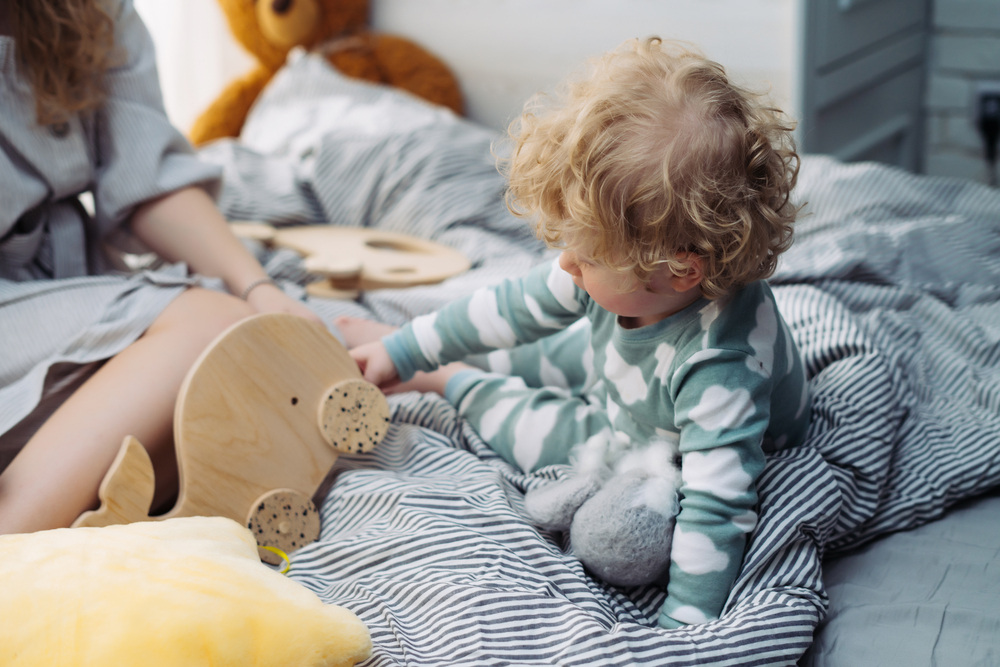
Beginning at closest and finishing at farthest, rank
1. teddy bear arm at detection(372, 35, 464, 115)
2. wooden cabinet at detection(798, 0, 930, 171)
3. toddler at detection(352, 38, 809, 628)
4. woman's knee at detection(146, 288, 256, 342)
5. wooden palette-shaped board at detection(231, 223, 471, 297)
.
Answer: toddler at detection(352, 38, 809, 628)
woman's knee at detection(146, 288, 256, 342)
wooden palette-shaped board at detection(231, 223, 471, 297)
wooden cabinet at detection(798, 0, 930, 171)
teddy bear arm at detection(372, 35, 464, 115)

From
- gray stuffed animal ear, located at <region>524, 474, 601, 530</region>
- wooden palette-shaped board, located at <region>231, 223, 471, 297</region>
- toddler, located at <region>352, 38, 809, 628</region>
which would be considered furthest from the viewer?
wooden palette-shaped board, located at <region>231, 223, 471, 297</region>

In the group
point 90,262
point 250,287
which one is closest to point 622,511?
point 250,287

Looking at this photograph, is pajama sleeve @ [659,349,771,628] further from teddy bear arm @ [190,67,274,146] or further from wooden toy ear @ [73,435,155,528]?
teddy bear arm @ [190,67,274,146]

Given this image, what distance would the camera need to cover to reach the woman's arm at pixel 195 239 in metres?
0.93

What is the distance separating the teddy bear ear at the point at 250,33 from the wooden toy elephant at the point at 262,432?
1.29m

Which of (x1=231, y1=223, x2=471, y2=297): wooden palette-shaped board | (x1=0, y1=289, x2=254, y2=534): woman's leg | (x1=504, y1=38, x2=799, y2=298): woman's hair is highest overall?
(x1=504, y1=38, x2=799, y2=298): woman's hair

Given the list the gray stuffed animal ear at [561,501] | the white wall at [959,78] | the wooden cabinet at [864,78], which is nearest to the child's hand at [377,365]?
the gray stuffed animal ear at [561,501]

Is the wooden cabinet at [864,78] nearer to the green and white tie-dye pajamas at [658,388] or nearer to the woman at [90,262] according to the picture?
the green and white tie-dye pajamas at [658,388]

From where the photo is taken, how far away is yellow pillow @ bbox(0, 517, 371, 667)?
18.5 inches

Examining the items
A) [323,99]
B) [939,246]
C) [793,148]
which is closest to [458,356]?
[793,148]

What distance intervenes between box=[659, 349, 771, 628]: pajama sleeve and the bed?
0.02 meters

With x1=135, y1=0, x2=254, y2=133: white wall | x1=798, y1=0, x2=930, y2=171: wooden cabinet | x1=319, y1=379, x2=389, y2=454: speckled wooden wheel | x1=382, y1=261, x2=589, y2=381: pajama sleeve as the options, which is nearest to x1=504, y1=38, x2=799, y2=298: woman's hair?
x1=382, y1=261, x2=589, y2=381: pajama sleeve

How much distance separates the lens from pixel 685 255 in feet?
1.95

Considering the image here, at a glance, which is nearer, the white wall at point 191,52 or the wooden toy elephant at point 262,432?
the wooden toy elephant at point 262,432
